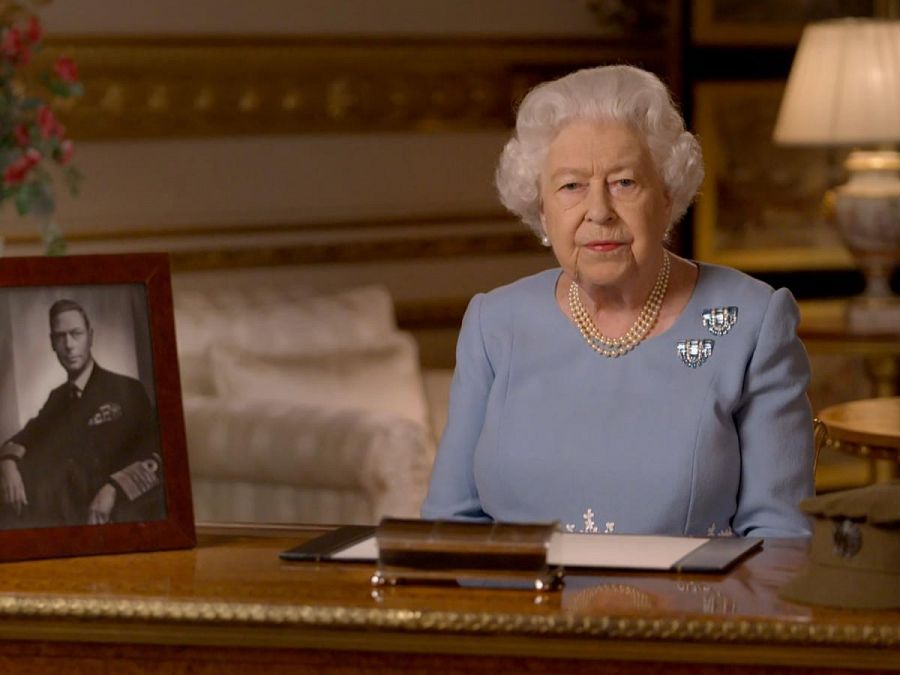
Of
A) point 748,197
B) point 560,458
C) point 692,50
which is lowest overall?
point 560,458

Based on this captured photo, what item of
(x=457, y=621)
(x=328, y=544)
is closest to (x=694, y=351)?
(x=328, y=544)

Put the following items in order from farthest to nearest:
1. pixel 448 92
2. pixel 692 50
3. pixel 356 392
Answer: pixel 692 50 → pixel 448 92 → pixel 356 392

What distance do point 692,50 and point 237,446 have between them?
350 centimetres

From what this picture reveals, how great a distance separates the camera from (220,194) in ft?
21.5

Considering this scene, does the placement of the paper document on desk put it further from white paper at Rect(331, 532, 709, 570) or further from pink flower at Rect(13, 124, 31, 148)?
pink flower at Rect(13, 124, 31, 148)

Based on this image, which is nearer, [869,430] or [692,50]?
[869,430]

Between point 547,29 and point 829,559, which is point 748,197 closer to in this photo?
point 547,29

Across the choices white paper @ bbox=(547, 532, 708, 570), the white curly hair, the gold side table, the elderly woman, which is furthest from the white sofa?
white paper @ bbox=(547, 532, 708, 570)

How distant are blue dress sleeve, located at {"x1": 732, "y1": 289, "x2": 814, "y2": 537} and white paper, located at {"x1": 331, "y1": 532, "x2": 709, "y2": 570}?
0.32 meters

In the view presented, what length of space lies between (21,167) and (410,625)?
1711 mm

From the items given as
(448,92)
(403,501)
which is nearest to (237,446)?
(403,501)

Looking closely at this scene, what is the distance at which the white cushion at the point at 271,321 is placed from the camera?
574 centimetres

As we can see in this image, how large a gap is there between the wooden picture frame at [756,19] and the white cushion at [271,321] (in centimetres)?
230

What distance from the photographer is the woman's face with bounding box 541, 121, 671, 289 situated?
2.77 meters
